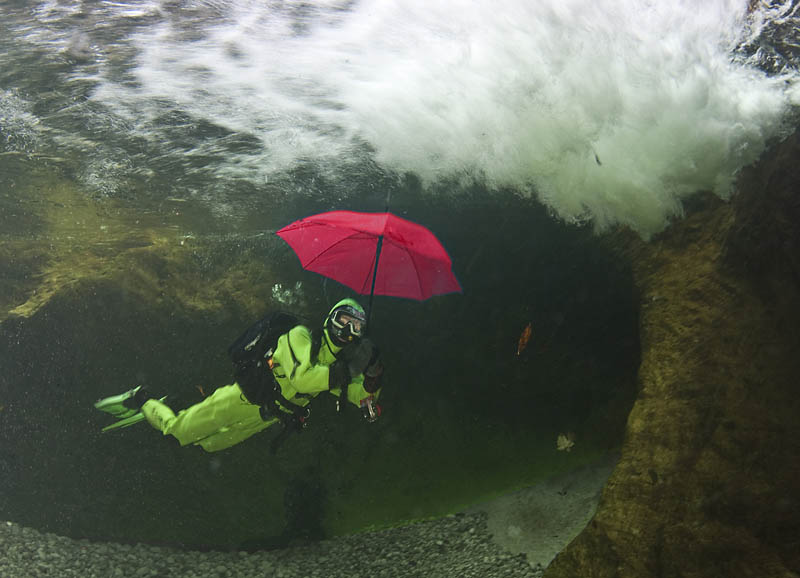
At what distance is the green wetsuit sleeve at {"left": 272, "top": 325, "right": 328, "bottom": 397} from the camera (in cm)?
434

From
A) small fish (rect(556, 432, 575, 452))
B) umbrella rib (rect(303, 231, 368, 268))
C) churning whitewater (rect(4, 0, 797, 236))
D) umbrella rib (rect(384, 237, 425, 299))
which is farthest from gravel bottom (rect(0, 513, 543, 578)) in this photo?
churning whitewater (rect(4, 0, 797, 236))

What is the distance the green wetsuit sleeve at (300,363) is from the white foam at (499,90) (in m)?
3.67

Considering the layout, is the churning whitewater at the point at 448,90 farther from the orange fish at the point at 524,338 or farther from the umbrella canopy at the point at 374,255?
the umbrella canopy at the point at 374,255

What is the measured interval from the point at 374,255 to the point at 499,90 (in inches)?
134

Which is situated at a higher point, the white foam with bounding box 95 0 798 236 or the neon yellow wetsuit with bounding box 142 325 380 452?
the white foam with bounding box 95 0 798 236

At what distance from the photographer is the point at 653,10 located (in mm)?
5547

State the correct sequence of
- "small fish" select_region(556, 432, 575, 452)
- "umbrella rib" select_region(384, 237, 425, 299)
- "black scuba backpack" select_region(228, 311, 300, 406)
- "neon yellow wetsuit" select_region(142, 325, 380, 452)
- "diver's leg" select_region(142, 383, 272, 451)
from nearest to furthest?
"umbrella rib" select_region(384, 237, 425, 299) → "neon yellow wetsuit" select_region(142, 325, 380, 452) → "black scuba backpack" select_region(228, 311, 300, 406) → "diver's leg" select_region(142, 383, 272, 451) → "small fish" select_region(556, 432, 575, 452)

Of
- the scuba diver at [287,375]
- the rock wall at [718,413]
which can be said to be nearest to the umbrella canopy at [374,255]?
the scuba diver at [287,375]

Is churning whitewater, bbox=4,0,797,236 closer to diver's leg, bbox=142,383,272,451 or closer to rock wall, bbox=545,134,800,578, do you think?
rock wall, bbox=545,134,800,578

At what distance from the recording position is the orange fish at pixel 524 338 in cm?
560

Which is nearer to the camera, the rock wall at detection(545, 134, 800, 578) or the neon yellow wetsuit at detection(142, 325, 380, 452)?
the rock wall at detection(545, 134, 800, 578)

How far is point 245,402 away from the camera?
5.07m

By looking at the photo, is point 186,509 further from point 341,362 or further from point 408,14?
point 408,14

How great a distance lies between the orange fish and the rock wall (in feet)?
5.17
